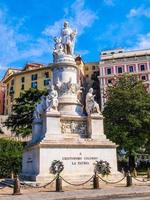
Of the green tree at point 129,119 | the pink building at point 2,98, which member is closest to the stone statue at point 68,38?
the green tree at point 129,119


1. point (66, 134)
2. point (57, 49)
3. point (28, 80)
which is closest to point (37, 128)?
point (66, 134)

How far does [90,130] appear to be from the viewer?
1922 centimetres

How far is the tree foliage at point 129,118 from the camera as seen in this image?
3020cm

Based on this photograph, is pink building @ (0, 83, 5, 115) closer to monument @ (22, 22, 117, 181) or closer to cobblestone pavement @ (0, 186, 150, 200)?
monument @ (22, 22, 117, 181)

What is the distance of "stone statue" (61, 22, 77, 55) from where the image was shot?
22.6 meters

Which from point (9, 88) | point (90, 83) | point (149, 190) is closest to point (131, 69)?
point (90, 83)

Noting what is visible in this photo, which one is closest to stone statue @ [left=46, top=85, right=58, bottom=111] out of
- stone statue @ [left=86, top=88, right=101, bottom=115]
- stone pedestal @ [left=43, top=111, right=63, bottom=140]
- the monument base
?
stone pedestal @ [left=43, top=111, right=63, bottom=140]

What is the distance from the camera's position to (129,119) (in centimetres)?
3034

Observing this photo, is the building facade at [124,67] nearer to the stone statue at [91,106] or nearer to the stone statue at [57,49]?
the stone statue at [57,49]

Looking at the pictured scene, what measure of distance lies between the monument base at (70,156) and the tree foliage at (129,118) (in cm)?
1156

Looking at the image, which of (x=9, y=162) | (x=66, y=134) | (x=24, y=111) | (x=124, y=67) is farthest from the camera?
(x=124, y=67)

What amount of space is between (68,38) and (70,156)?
935cm

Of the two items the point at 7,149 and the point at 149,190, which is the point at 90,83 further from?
the point at 149,190

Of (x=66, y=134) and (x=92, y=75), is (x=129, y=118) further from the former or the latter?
(x=92, y=75)
